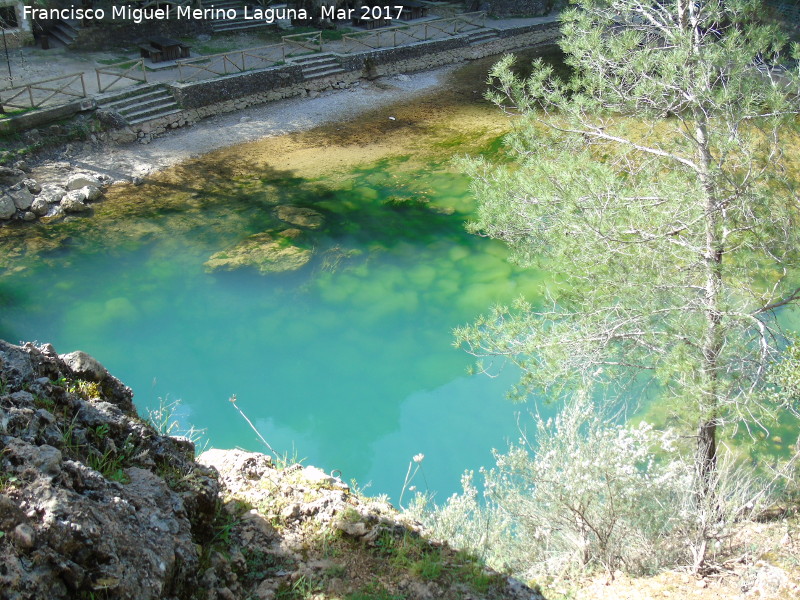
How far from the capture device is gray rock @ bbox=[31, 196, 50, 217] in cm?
1432

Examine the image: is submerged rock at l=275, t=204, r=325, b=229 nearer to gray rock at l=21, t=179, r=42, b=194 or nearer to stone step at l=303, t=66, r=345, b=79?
gray rock at l=21, t=179, r=42, b=194

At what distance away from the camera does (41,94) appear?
17.0m

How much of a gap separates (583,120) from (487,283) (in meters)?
5.36

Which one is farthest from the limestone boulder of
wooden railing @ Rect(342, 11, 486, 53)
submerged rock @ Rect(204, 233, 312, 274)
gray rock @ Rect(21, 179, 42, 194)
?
wooden railing @ Rect(342, 11, 486, 53)

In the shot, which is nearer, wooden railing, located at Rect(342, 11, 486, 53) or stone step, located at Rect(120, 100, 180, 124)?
stone step, located at Rect(120, 100, 180, 124)

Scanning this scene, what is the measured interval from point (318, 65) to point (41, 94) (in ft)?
25.2

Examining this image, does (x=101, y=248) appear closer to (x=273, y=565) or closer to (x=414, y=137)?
(x=414, y=137)

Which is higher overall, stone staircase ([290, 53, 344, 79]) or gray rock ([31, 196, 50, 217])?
stone staircase ([290, 53, 344, 79])

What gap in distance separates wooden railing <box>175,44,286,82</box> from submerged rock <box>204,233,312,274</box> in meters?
7.04

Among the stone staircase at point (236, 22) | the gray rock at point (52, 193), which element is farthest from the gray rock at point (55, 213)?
the stone staircase at point (236, 22)

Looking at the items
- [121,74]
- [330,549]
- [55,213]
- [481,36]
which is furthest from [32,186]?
[481,36]

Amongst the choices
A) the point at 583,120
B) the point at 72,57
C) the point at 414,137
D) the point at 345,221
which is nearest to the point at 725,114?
the point at 583,120

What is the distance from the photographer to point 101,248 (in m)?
13.8

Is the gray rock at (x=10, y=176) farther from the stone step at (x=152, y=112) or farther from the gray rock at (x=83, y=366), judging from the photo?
the gray rock at (x=83, y=366)
